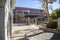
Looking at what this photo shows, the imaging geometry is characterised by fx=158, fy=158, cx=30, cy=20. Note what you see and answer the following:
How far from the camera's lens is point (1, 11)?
241 inches

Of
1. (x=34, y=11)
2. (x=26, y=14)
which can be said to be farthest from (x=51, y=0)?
(x=34, y=11)

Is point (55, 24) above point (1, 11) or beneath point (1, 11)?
beneath

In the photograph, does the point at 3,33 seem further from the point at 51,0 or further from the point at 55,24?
the point at 51,0

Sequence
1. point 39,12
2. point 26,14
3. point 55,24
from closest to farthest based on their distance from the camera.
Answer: point 55,24, point 26,14, point 39,12

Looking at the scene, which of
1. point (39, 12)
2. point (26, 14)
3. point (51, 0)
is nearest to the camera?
point (51, 0)

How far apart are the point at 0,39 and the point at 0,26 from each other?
1.64ft

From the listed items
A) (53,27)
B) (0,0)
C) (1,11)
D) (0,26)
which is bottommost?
(53,27)

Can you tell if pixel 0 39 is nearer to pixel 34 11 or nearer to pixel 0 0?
pixel 0 0

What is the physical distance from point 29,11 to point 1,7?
6015 centimetres

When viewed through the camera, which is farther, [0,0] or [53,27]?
[53,27]

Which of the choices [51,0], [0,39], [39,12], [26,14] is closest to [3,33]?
[0,39]

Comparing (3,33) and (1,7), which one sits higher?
(1,7)

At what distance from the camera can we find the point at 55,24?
2200cm

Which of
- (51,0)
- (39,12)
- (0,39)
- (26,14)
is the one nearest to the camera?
(0,39)
